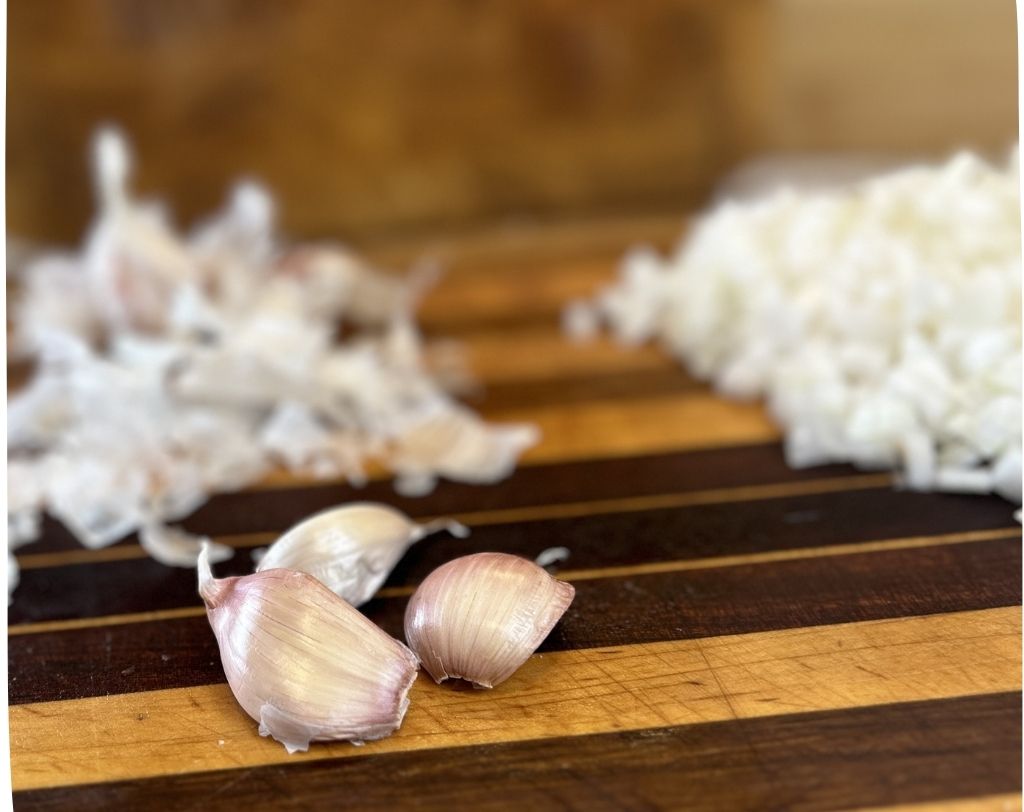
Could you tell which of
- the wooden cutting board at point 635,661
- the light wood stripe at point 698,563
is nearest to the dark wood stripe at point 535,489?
the wooden cutting board at point 635,661

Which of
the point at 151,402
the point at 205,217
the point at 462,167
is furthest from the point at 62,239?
the point at 151,402

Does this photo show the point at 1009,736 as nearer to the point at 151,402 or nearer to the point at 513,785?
the point at 513,785

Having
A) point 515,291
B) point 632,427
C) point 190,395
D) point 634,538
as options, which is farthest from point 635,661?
point 515,291

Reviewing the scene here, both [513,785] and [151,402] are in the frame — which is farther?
[151,402]

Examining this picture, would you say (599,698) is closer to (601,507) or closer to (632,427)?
(601,507)

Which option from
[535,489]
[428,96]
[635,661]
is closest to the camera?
[635,661]

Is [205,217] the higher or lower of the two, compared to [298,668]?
higher
